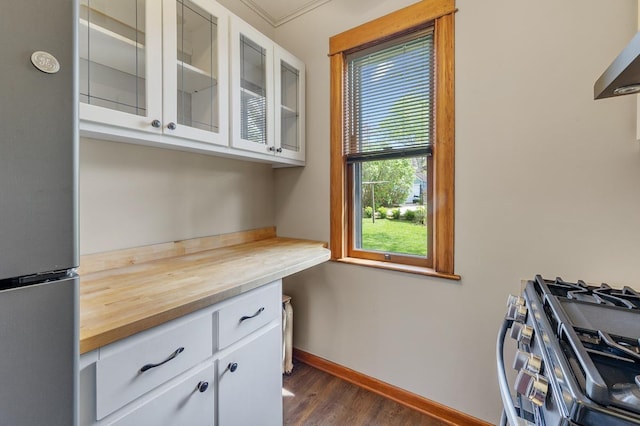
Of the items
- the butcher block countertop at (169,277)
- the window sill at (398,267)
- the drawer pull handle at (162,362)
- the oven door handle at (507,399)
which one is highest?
the butcher block countertop at (169,277)

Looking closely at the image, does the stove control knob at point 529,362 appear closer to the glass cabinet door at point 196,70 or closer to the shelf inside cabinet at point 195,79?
the glass cabinet door at point 196,70

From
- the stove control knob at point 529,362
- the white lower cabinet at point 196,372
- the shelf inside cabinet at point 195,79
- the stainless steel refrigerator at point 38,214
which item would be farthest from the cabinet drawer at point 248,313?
the shelf inside cabinet at point 195,79

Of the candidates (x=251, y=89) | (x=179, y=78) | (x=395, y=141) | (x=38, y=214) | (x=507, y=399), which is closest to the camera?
A: (x=38, y=214)

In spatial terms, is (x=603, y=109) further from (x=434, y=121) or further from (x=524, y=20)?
(x=434, y=121)

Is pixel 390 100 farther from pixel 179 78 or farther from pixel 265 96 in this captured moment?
pixel 179 78

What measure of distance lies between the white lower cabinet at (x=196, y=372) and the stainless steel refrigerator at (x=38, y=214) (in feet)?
0.60

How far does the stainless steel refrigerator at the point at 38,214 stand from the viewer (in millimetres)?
437

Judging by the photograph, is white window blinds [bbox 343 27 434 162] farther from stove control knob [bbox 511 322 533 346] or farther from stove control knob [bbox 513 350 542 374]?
stove control knob [bbox 513 350 542 374]

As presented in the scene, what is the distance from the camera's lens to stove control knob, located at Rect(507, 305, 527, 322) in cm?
88

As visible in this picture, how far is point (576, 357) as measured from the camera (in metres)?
0.56

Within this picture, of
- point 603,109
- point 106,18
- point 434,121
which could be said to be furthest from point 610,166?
point 106,18

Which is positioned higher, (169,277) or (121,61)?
(121,61)

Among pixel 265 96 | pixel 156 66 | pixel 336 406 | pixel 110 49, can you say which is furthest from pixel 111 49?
pixel 336 406

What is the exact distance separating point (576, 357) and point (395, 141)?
1353 millimetres
